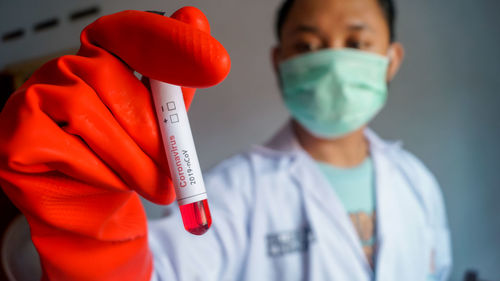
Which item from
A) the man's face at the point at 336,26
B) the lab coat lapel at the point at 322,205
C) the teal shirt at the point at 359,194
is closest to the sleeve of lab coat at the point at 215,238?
the lab coat lapel at the point at 322,205

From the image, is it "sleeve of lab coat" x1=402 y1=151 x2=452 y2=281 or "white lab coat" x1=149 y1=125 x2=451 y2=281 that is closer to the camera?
"white lab coat" x1=149 y1=125 x2=451 y2=281

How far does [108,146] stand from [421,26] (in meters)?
1.37

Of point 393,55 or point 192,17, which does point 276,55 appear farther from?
point 192,17

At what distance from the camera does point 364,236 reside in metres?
0.80

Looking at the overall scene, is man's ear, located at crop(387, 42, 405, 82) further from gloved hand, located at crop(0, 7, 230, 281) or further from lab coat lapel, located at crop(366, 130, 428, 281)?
gloved hand, located at crop(0, 7, 230, 281)

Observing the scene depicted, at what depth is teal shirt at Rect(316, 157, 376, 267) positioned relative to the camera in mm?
806

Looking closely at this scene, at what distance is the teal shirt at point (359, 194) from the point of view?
0.81 meters

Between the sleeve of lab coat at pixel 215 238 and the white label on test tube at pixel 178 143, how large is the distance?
0.28m

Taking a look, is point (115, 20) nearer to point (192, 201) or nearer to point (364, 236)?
point (192, 201)

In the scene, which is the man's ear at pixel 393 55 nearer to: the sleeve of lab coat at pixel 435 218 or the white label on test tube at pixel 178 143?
the sleeve of lab coat at pixel 435 218

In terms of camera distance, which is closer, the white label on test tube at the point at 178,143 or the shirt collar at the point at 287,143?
the white label on test tube at the point at 178,143

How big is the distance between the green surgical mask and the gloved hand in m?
0.48

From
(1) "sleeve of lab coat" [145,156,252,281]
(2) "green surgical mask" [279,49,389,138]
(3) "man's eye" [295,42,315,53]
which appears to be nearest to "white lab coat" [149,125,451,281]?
(1) "sleeve of lab coat" [145,156,252,281]

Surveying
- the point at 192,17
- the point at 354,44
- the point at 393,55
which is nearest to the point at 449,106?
the point at 393,55
